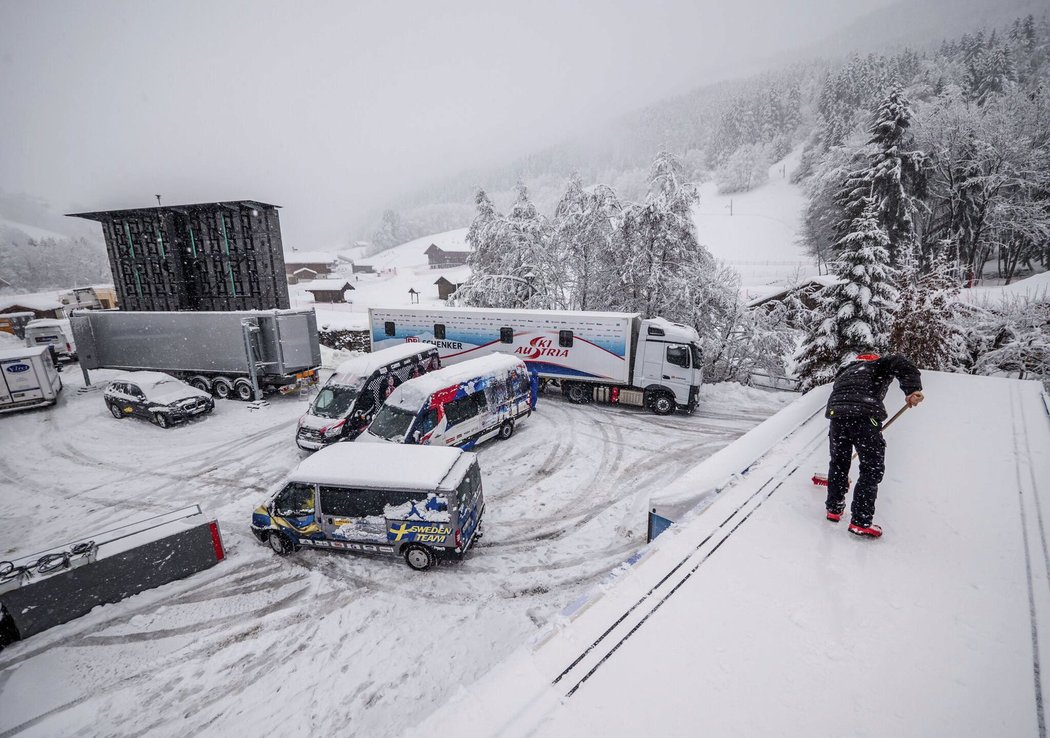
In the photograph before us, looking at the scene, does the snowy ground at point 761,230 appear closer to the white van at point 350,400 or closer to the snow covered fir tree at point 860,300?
the snow covered fir tree at point 860,300

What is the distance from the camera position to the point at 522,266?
22.5 metres

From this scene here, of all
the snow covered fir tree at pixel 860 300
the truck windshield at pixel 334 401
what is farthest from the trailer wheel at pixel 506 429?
the snow covered fir tree at pixel 860 300

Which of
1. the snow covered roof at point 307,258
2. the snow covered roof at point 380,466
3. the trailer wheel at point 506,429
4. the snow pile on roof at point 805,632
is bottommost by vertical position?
the trailer wheel at point 506,429

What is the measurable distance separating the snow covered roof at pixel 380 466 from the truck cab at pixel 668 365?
898 centimetres

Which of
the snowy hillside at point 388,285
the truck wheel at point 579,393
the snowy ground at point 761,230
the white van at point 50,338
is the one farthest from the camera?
the snowy ground at point 761,230

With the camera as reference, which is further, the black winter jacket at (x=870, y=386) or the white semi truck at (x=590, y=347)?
the white semi truck at (x=590, y=347)

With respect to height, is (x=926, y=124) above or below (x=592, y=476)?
above

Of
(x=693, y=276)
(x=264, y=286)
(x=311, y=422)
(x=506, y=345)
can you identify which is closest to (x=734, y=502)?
(x=311, y=422)

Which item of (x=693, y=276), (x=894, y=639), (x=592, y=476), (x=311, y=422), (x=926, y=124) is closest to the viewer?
(x=894, y=639)

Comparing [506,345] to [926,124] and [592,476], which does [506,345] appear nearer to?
[592,476]

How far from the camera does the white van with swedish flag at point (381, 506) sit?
6992 millimetres

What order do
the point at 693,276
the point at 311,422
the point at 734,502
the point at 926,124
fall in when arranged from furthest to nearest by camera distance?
the point at 926,124, the point at 693,276, the point at 311,422, the point at 734,502

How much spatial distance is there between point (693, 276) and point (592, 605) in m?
18.1

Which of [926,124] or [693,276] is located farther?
[926,124]
